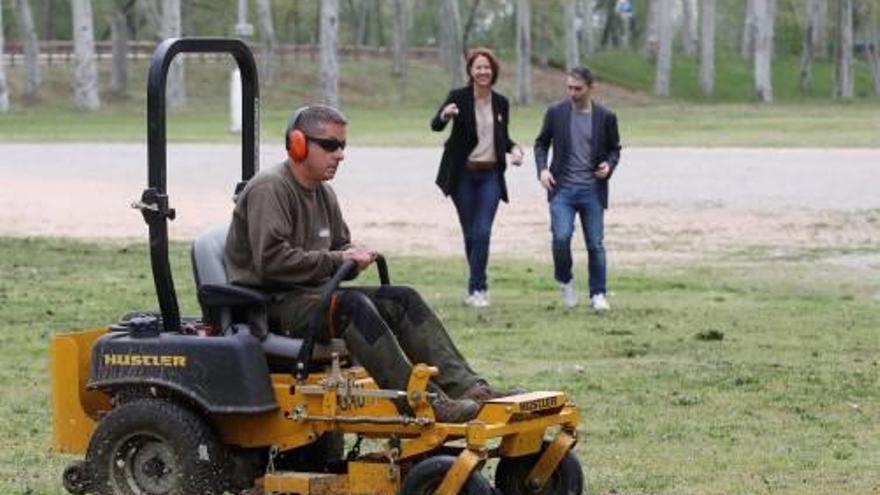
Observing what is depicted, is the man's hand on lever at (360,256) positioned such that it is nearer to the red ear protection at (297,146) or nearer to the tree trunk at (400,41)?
the red ear protection at (297,146)

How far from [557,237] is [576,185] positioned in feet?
1.41

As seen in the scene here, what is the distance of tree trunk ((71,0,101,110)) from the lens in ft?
233

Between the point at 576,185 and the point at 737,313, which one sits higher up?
the point at 576,185

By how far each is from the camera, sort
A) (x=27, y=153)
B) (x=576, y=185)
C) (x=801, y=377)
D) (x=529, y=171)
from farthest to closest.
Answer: (x=27, y=153), (x=529, y=171), (x=576, y=185), (x=801, y=377)

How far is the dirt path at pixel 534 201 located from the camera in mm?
23578

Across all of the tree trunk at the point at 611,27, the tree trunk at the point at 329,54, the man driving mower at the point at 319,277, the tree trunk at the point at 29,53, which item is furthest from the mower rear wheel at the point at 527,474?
the tree trunk at the point at 611,27

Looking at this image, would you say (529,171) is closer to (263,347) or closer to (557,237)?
(557,237)

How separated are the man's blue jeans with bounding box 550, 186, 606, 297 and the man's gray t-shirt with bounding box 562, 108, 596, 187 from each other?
0.08 m

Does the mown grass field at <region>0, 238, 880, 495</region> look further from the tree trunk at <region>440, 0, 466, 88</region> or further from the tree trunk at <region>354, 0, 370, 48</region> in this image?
the tree trunk at <region>354, 0, 370, 48</region>

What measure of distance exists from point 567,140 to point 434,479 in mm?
8749

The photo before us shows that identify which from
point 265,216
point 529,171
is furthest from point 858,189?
point 265,216

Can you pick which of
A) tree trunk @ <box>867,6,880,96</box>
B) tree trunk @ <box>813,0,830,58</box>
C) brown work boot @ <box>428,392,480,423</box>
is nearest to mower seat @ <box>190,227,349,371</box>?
brown work boot @ <box>428,392,480,423</box>

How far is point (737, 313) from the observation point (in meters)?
16.3

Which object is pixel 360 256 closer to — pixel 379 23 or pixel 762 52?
pixel 762 52
